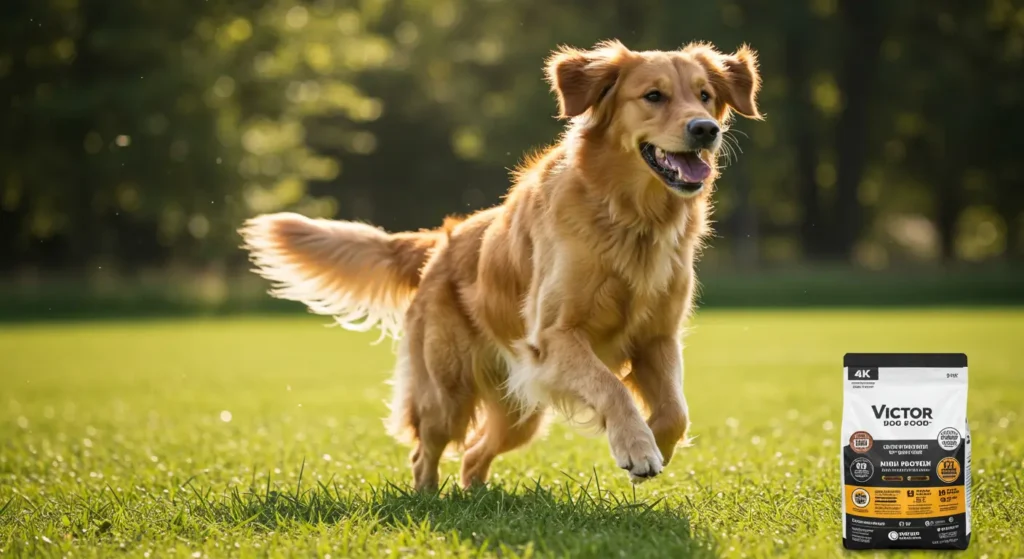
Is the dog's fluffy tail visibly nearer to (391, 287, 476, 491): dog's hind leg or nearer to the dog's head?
(391, 287, 476, 491): dog's hind leg

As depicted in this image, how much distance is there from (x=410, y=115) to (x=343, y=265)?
34.2m

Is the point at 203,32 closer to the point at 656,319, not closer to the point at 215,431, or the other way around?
the point at 215,431

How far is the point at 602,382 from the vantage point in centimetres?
459

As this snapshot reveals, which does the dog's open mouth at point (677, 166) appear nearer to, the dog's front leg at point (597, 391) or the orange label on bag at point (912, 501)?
the dog's front leg at point (597, 391)

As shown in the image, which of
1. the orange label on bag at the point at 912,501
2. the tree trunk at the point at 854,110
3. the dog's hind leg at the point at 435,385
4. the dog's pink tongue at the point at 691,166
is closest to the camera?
the orange label on bag at the point at 912,501

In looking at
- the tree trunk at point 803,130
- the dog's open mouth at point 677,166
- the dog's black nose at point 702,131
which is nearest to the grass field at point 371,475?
the dog's open mouth at point 677,166

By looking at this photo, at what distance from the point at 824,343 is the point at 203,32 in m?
20.4

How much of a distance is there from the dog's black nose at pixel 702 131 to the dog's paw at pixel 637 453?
125cm

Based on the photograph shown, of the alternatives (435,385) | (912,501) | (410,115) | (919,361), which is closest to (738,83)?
(919,361)

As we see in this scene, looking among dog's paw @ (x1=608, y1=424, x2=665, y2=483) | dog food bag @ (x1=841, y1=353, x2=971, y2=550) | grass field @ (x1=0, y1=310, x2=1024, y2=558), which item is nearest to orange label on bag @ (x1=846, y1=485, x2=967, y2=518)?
dog food bag @ (x1=841, y1=353, x2=971, y2=550)

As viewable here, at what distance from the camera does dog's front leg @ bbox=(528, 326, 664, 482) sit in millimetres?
4277

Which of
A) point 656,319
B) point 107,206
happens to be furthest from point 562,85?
point 107,206

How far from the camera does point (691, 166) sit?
15.6 ft

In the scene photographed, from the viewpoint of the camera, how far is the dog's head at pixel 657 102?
4684 millimetres
